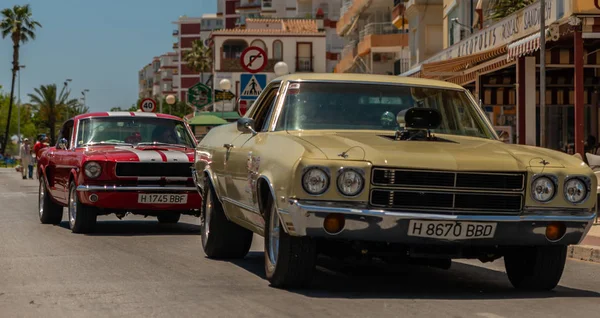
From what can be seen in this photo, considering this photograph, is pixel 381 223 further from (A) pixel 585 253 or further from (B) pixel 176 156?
(B) pixel 176 156

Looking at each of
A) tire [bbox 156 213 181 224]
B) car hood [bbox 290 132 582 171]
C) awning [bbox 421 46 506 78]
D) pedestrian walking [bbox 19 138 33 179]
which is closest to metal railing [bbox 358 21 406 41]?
pedestrian walking [bbox 19 138 33 179]

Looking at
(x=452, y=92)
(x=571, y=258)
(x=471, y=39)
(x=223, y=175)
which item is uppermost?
(x=471, y=39)

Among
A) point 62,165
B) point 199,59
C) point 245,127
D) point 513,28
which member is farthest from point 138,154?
point 199,59

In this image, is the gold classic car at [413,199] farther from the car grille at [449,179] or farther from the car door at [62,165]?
the car door at [62,165]

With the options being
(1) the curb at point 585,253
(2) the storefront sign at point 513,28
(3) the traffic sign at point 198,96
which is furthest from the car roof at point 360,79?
(3) the traffic sign at point 198,96

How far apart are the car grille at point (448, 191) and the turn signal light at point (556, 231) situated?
0.28m

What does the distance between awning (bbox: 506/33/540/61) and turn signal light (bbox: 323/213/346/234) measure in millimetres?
12673

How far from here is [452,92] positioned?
9.87 meters

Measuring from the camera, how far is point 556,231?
26.4 feet

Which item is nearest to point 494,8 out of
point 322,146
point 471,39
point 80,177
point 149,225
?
point 471,39

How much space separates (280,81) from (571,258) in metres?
4.42

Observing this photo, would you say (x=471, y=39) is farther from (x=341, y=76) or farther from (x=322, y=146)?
(x=322, y=146)

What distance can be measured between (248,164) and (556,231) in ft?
8.09

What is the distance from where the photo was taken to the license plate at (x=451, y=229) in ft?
25.5
